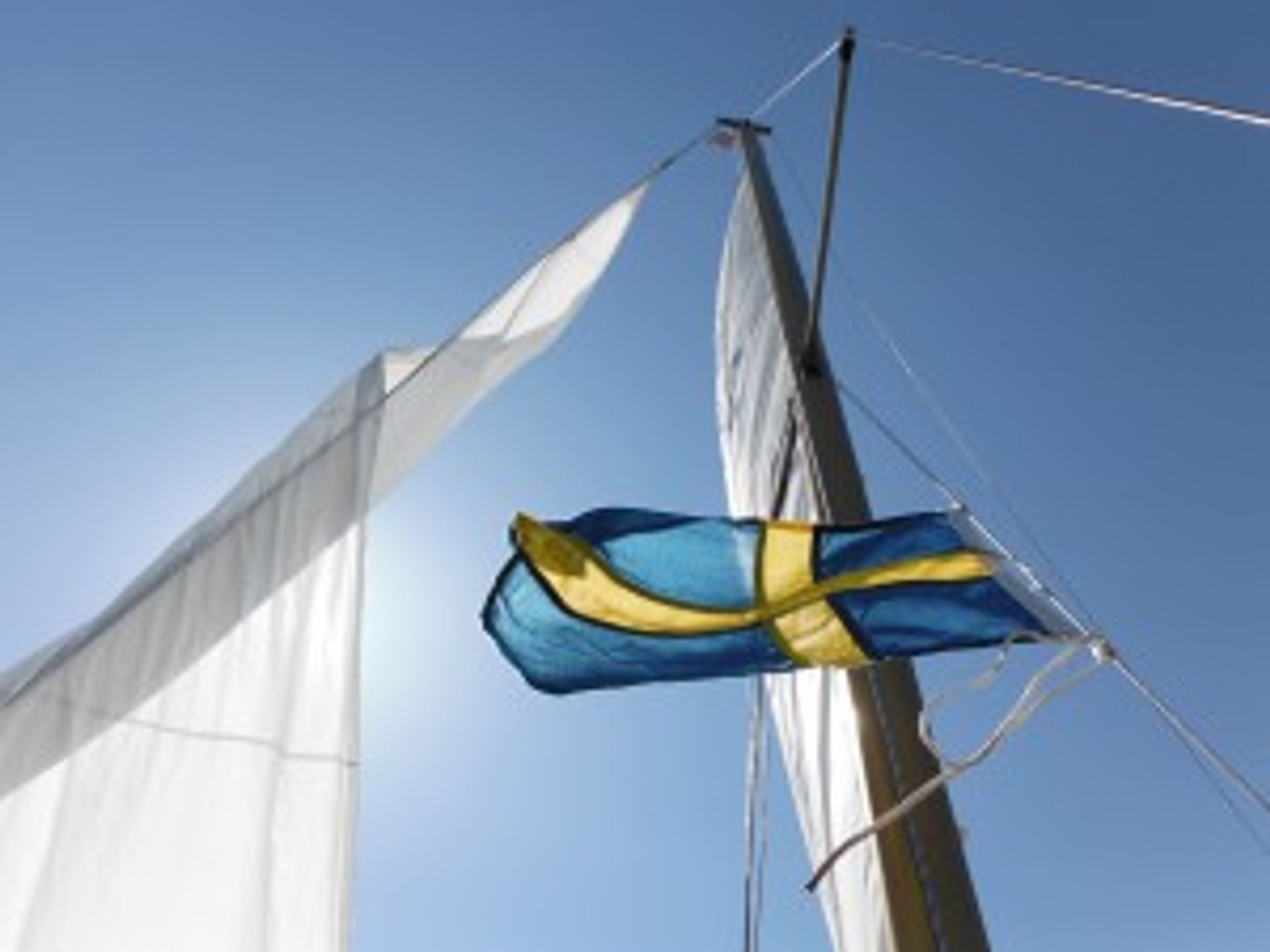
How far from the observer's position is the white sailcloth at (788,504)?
5.25 metres

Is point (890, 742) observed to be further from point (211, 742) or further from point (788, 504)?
point (211, 742)

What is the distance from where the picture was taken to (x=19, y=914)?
2646 millimetres

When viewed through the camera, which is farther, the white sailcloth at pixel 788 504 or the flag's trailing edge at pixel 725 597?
the white sailcloth at pixel 788 504

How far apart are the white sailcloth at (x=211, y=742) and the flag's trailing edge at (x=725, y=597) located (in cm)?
96

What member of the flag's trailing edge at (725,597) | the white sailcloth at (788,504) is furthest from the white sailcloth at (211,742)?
the white sailcloth at (788,504)

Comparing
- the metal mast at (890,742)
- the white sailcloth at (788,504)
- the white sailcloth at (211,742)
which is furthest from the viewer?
the white sailcloth at (788,504)

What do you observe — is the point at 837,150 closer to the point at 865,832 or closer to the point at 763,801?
the point at 763,801

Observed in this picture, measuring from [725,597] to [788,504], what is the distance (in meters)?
2.17

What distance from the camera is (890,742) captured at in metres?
4.82

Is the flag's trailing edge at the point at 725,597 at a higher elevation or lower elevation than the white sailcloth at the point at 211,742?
higher

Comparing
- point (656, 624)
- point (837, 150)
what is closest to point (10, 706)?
point (656, 624)

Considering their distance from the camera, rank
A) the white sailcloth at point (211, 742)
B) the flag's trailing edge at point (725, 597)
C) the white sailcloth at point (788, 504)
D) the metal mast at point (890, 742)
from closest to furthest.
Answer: the white sailcloth at point (211, 742)
the metal mast at point (890, 742)
the flag's trailing edge at point (725, 597)
the white sailcloth at point (788, 504)

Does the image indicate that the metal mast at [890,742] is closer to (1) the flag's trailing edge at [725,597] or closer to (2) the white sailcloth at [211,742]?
(1) the flag's trailing edge at [725,597]

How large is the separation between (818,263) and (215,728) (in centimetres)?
454
